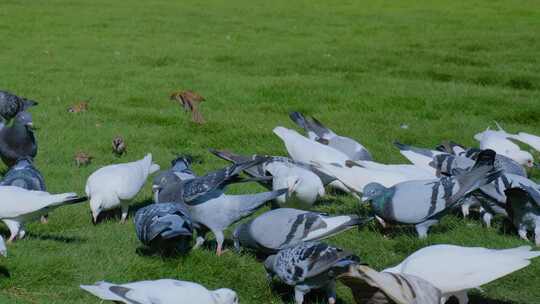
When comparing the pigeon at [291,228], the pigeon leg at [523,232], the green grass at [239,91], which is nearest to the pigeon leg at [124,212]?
the green grass at [239,91]

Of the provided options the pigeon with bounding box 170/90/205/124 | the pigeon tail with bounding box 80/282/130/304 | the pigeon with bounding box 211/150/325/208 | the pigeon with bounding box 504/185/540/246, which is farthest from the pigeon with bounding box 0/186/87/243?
the pigeon with bounding box 170/90/205/124

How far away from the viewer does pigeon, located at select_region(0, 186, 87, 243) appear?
5418mm

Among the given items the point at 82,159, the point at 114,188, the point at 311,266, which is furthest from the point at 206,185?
the point at 82,159

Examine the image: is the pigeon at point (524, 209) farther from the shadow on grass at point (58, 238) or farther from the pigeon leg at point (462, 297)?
the shadow on grass at point (58, 238)

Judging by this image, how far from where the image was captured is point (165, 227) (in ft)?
17.0

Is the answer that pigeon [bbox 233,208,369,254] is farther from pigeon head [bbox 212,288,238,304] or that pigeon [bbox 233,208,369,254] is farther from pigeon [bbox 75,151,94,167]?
pigeon [bbox 75,151,94,167]

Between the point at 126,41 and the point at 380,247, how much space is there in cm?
1148

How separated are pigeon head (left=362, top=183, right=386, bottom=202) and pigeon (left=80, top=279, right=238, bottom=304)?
7.04 feet

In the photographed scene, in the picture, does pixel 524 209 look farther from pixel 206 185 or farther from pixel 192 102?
pixel 192 102

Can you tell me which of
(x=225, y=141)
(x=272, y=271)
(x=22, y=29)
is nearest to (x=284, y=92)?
(x=225, y=141)

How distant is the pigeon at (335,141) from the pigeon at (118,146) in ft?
6.06

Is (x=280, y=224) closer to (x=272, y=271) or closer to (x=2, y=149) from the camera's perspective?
(x=272, y=271)

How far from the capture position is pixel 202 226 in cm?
573

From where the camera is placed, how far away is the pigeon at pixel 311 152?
23.6 ft
